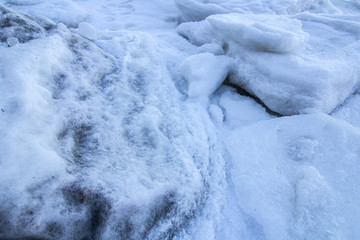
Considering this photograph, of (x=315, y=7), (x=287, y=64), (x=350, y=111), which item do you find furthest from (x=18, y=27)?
(x=315, y=7)

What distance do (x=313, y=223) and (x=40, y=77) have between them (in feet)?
5.81

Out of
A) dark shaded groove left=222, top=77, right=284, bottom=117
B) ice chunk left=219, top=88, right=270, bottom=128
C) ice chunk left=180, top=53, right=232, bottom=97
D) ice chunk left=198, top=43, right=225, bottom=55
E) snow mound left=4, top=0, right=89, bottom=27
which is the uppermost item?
snow mound left=4, top=0, right=89, bottom=27

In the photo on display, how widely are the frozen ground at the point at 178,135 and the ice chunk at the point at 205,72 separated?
0.04ft

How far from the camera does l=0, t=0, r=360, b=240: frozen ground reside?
1.06 m

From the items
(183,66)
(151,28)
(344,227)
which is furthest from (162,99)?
(151,28)

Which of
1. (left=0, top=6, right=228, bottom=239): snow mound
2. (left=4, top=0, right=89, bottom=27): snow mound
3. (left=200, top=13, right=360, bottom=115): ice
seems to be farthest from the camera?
(left=4, top=0, right=89, bottom=27): snow mound

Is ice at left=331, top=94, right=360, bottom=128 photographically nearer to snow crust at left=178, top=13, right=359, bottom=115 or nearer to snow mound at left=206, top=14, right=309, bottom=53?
snow crust at left=178, top=13, right=359, bottom=115

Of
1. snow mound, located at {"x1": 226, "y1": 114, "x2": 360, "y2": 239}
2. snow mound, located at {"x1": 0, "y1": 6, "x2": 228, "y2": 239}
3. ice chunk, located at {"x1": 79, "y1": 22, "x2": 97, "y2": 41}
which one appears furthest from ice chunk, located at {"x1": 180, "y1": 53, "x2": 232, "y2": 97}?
ice chunk, located at {"x1": 79, "y1": 22, "x2": 97, "y2": 41}

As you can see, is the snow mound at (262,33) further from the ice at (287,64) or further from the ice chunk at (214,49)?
the ice chunk at (214,49)

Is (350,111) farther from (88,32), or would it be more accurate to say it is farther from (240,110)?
(88,32)

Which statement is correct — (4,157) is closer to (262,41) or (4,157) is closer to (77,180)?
(77,180)

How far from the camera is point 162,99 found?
1.93m

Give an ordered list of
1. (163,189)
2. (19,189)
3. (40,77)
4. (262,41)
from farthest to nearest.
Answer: (262,41) → (40,77) → (163,189) → (19,189)

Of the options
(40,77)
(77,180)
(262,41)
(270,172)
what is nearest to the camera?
(77,180)
